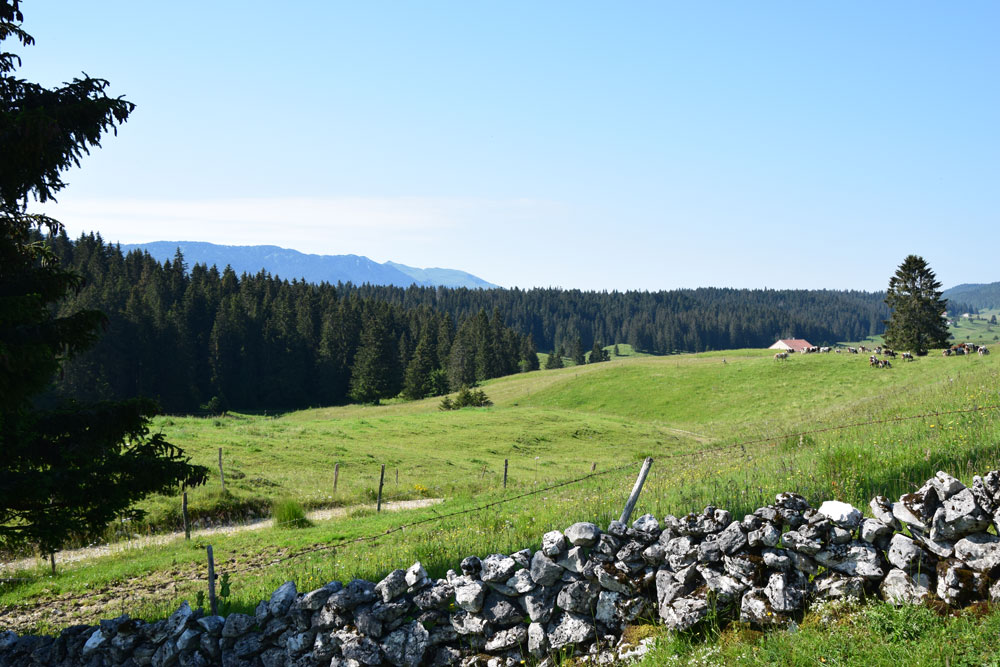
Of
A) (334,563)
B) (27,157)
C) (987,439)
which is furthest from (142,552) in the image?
(987,439)

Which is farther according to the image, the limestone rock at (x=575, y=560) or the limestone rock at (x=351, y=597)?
the limestone rock at (x=351, y=597)

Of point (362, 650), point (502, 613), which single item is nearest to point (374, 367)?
point (362, 650)

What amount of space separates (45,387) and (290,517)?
12.0 meters

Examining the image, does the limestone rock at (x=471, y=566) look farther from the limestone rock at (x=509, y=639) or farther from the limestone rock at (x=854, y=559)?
the limestone rock at (x=854, y=559)

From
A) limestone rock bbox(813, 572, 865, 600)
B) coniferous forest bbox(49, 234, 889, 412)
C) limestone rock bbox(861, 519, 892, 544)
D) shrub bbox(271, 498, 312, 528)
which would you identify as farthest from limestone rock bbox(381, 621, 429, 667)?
coniferous forest bbox(49, 234, 889, 412)

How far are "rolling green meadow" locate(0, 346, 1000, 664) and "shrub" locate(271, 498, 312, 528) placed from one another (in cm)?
56

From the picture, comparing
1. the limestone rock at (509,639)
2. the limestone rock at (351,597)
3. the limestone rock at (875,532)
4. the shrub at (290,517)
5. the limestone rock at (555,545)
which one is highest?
the limestone rock at (875,532)

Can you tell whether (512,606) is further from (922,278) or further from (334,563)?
(922,278)

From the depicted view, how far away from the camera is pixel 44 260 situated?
10.7 meters

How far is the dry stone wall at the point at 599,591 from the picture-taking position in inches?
253

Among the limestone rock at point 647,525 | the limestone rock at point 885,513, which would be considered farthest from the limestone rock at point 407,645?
the limestone rock at point 885,513

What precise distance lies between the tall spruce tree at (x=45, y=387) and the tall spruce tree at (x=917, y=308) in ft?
238

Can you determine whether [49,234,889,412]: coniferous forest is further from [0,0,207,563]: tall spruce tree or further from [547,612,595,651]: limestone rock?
[547,612,595,651]: limestone rock

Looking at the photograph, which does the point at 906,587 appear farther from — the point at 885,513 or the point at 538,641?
the point at 538,641
